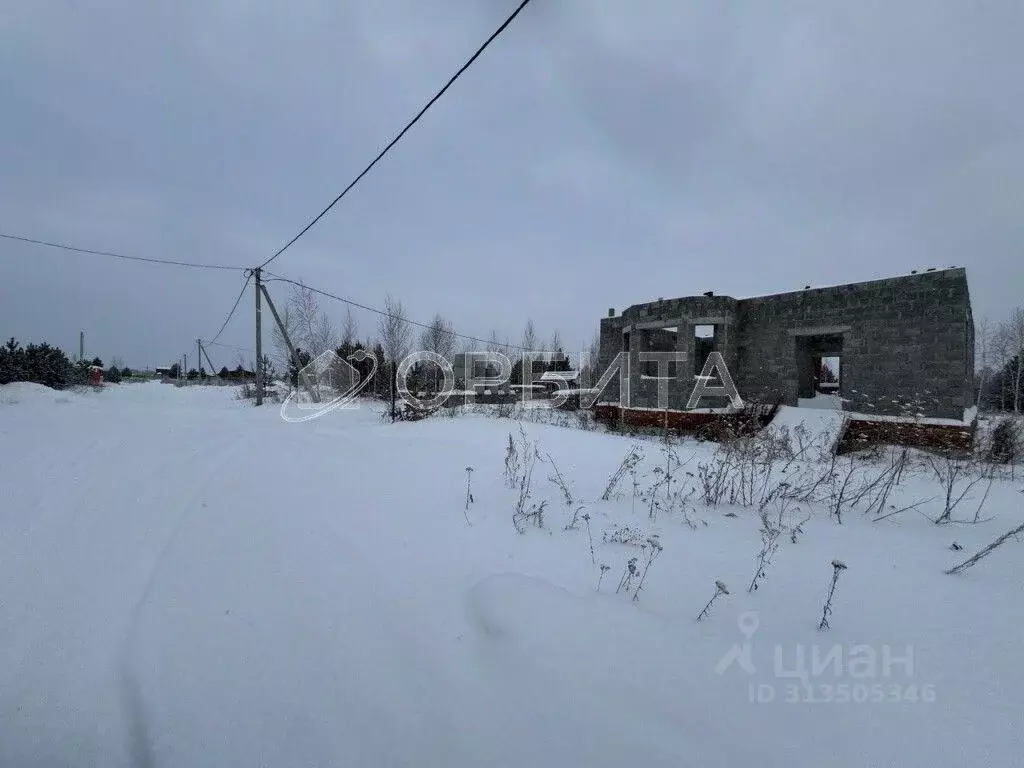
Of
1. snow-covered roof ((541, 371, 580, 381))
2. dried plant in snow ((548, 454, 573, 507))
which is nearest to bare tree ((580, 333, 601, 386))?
snow-covered roof ((541, 371, 580, 381))

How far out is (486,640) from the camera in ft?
5.56

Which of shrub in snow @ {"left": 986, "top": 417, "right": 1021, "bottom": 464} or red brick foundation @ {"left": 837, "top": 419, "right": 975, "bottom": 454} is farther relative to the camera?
red brick foundation @ {"left": 837, "top": 419, "right": 975, "bottom": 454}

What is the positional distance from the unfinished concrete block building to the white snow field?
6771mm

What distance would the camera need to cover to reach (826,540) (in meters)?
2.67

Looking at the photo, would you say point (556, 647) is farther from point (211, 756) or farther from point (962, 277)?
point (962, 277)

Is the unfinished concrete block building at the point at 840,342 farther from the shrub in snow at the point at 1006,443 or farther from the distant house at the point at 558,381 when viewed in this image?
the distant house at the point at 558,381

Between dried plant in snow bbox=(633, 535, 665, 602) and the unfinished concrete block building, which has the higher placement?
the unfinished concrete block building

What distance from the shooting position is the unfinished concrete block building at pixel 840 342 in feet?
25.5

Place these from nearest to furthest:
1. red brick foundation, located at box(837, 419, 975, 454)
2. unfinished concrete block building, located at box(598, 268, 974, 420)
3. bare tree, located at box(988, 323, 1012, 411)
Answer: red brick foundation, located at box(837, 419, 975, 454), unfinished concrete block building, located at box(598, 268, 974, 420), bare tree, located at box(988, 323, 1012, 411)

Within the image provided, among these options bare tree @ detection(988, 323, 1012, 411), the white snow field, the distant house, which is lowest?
the white snow field

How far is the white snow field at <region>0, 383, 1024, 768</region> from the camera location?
1.32 m

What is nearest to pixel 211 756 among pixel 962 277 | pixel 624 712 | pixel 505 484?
pixel 624 712

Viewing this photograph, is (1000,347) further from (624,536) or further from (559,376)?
(624,536)

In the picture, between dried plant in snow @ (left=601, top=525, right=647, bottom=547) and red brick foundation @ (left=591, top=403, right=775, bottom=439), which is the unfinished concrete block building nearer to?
red brick foundation @ (left=591, top=403, right=775, bottom=439)
